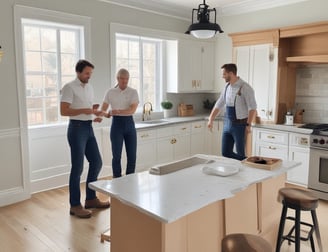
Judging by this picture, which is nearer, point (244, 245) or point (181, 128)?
point (244, 245)

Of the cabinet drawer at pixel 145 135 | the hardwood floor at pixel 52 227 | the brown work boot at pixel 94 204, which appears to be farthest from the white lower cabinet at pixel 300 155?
the brown work boot at pixel 94 204

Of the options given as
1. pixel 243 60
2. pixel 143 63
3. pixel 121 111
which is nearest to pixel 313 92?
pixel 243 60

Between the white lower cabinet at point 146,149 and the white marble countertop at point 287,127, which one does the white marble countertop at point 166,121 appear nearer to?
the white lower cabinet at point 146,149

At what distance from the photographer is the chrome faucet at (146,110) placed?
5234 millimetres

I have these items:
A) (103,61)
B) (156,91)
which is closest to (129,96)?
(103,61)

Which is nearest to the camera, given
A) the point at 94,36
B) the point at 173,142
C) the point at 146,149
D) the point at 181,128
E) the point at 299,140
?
the point at 299,140

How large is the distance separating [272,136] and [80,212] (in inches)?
110

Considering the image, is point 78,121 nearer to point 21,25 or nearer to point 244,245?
point 21,25

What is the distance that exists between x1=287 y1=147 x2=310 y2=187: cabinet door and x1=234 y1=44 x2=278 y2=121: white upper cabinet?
2.27 feet

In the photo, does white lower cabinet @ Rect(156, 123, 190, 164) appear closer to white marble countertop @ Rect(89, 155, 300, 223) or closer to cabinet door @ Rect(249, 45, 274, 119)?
cabinet door @ Rect(249, 45, 274, 119)

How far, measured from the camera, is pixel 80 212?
10.8 feet

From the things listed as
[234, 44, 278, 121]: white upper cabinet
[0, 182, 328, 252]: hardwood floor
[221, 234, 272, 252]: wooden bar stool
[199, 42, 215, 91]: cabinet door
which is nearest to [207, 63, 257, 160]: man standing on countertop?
[234, 44, 278, 121]: white upper cabinet

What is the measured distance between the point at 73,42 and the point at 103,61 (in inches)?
19.0

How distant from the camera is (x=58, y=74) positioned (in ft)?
13.8
